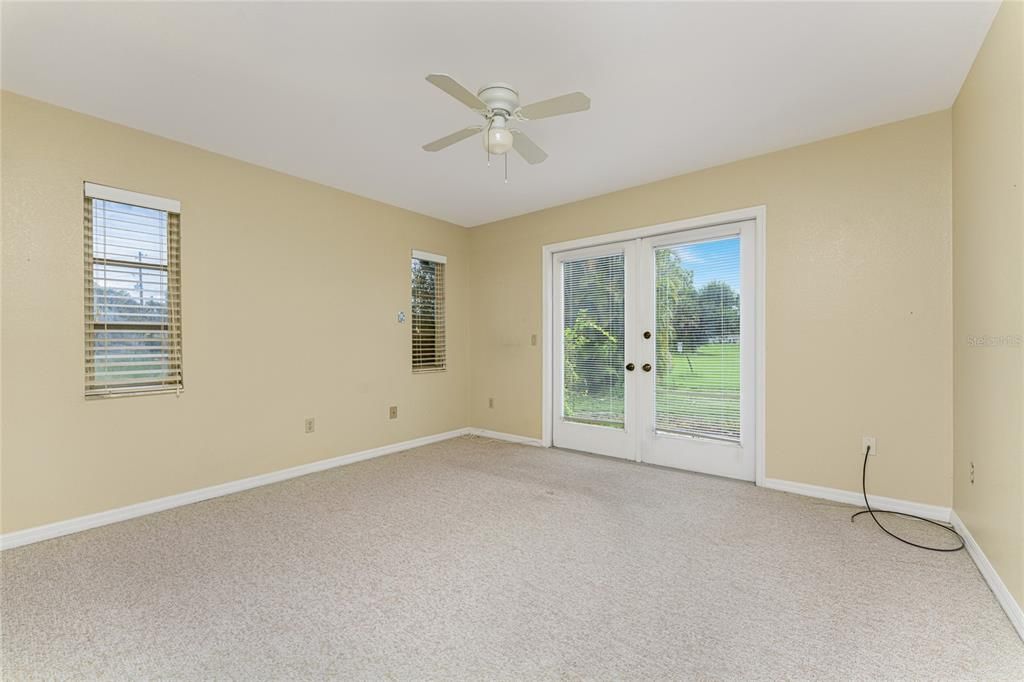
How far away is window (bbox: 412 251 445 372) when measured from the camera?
197 inches

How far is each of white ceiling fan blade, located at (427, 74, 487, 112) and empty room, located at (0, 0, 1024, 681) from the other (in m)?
0.04

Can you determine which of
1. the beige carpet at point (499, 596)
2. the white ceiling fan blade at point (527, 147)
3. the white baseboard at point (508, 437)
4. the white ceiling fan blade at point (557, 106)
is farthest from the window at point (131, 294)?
the white baseboard at point (508, 437)

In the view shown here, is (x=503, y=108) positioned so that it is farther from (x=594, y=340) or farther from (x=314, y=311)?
(x=594, y=340)

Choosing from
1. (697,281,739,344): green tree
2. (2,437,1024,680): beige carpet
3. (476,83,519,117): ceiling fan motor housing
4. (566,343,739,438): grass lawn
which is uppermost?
(476,83,519,117): ceiling fan motor housing

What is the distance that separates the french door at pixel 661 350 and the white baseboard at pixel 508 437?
240 millimetres

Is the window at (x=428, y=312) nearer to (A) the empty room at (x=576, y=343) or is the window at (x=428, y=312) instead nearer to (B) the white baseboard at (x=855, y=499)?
(A) the empty room at (x=576, y=343)

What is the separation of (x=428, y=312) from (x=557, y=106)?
324 cm

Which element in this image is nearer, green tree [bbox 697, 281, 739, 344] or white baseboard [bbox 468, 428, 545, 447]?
green tree [bbox 697, 281, 739, 344]

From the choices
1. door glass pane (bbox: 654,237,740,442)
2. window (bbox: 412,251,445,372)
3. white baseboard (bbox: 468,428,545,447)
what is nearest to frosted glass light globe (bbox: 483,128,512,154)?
door glass pane (bbox: 654,237,740,442)

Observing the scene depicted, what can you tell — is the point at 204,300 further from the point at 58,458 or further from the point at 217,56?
the point at 217,56

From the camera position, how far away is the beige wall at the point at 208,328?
8.53 feet

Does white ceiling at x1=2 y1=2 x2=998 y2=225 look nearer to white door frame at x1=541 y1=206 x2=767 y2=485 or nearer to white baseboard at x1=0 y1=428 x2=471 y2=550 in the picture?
white door frame at x1=541 y1=206 x2=767 y2=485

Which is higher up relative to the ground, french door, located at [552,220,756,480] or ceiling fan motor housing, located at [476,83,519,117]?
ceiling fan motor housing, located at [476,83,519,117]

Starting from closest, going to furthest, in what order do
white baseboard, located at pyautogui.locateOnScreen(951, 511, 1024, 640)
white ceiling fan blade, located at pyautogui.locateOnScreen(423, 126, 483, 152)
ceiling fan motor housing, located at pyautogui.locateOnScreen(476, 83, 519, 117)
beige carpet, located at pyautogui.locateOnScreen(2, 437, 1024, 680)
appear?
beige carpet, located at pyautogui.locateOnScreen(2, 437, 1024, 680), white baseboard, located at pyautogui.locateOnScreen(951, 511, 1024, 640), ceiling fan motor housing, located at pyautogui.locateOnScreen(476, 83, 519, 117), white ceiling fan blade, located at pyautogui.locateOnScreen(423, 126, 483, 152)
